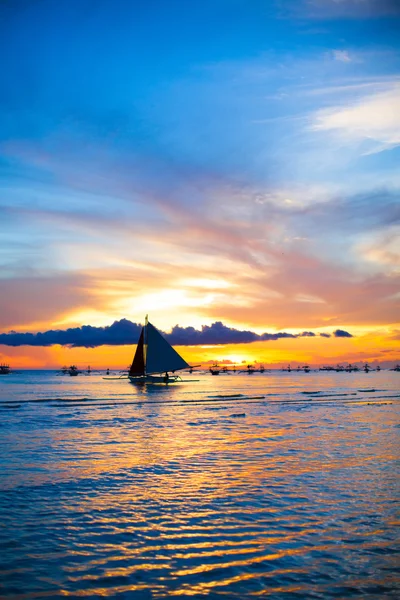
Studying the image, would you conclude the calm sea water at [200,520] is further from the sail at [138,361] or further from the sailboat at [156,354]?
the sail at [138,361]

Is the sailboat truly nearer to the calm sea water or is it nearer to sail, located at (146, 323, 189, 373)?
sail, located at (146, 323, 189, 373)

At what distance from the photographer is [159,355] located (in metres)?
107

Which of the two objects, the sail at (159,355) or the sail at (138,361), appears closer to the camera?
the sail at (159,355)

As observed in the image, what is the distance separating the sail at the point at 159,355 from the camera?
10544 centimetres

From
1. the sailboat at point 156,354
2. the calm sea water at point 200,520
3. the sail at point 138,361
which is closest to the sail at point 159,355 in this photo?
the sailboat at point 156,354

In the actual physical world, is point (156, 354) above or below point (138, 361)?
above

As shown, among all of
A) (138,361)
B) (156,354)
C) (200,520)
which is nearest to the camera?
(200,520)

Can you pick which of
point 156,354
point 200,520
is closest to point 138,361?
point 156,354

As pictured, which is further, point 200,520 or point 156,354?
point 156,354

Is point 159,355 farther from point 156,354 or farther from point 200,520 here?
point 200,520

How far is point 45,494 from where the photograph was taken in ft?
49.1

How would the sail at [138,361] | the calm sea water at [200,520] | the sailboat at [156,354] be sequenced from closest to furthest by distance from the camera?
the calm sea water at [200,520]
the sailboat at [156,354]
the sail at [138,361]

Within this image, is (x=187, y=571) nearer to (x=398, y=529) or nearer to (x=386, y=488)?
(x=398, y=529)

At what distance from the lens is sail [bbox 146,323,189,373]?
105438mm
